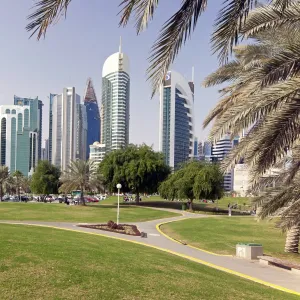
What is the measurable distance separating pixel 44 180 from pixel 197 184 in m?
26.3

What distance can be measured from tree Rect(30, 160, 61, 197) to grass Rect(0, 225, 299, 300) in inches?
1941

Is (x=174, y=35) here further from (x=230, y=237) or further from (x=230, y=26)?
(x=230, y=237)

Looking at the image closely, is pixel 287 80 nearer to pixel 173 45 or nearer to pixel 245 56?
pixel 173 45

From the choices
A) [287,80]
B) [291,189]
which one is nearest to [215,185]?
[291,189]

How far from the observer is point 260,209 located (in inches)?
587

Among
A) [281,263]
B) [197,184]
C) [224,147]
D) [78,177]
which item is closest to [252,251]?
[281,263]

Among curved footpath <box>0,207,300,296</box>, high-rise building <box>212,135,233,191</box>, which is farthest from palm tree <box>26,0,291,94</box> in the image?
curved footpath <box>0,207,300,296</box>

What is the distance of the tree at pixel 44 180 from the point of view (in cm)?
5938

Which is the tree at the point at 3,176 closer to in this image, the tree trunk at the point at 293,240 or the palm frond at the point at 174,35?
the tree trunk at the point at 293,240

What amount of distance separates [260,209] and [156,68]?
11430mm

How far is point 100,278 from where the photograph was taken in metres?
→ 8.55

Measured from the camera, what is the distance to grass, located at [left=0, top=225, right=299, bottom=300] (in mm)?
7629

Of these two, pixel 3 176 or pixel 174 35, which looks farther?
pixel 3 176

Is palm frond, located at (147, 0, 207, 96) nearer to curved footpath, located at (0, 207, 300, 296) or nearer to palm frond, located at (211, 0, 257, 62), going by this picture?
palm frond, located at (211, 0, 257, 62)
